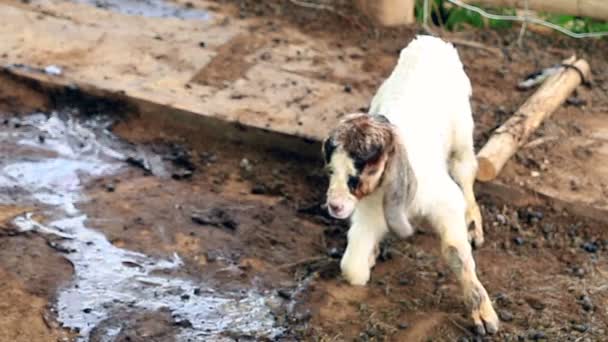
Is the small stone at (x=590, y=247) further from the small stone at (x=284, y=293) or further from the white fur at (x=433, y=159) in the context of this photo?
the small stone at (x=284, y=293)

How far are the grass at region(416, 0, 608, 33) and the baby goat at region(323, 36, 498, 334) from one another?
2.33 metres

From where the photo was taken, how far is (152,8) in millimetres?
7723

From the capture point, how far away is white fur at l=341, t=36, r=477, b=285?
4.79 meters

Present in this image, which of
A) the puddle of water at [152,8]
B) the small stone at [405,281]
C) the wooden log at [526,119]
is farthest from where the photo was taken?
the puddle of water at [152,8]

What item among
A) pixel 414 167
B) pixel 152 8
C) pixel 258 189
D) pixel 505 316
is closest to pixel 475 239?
pixel 505 316

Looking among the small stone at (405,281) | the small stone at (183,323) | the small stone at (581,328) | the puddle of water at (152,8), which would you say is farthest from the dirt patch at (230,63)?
the small stone at (581,328)

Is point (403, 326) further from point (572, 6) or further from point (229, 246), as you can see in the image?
point (572, 6)

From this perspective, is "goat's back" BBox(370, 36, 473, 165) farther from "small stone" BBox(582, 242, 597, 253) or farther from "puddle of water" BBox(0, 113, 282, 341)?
"puddle of water" BBox(0, 113, 282, 341)

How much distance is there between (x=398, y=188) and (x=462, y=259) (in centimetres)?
52

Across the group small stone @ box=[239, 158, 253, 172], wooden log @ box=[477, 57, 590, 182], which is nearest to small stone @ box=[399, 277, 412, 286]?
wooden log @ box=[477, 57, 590, 182]

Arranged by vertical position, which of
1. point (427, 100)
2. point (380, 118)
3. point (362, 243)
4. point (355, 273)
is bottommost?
point (355, 273)

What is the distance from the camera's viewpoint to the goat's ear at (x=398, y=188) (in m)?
4.45

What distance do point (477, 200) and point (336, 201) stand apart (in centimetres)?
161

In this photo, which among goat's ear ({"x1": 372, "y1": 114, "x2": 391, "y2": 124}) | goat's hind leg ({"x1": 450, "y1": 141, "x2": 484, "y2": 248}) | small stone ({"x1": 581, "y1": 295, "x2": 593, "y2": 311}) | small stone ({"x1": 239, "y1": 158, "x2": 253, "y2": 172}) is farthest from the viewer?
small stone ({"x1": 239, "y1": 158, "x2": 253, "y2": 172})
